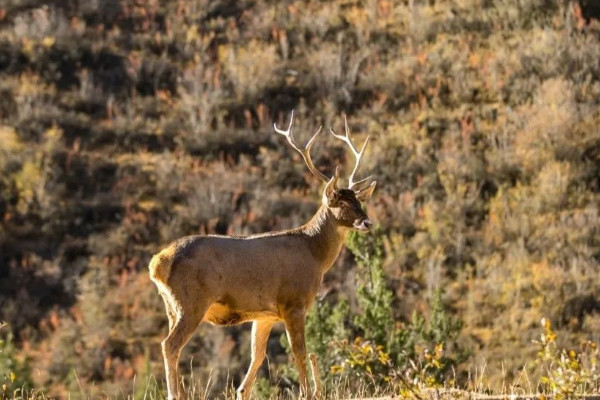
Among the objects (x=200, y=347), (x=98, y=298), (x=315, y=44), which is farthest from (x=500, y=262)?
(x=315, y=44)

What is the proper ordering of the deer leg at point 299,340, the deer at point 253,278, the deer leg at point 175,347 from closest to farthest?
the deer leg at point 175,347 < the deer at point 253,278 < the deer leg at point 299,340

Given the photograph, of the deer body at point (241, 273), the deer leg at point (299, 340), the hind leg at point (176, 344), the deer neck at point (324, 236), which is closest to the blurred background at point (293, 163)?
the deer neck at point (324, 236)

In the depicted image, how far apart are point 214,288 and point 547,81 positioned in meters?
20.7

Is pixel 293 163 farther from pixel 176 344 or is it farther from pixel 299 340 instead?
pixel 176 344

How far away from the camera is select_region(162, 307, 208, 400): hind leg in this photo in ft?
25.8

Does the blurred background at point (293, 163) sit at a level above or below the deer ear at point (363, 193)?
below

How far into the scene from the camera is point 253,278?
8352 millimetres

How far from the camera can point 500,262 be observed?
23.1 metres

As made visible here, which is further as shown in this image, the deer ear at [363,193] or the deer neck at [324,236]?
the deer ear at [363,193]

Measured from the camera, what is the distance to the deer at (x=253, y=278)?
798 centimetres

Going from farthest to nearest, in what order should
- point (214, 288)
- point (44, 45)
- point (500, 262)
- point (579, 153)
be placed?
point (44, 45)
point (579, 153)
point (500, 262)
point (214, 288)

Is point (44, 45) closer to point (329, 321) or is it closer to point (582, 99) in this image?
point (582, 99)

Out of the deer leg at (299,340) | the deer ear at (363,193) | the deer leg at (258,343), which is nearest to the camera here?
the deer leg at (299,340)

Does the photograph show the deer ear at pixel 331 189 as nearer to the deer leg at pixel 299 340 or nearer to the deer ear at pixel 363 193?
the deer ear at pixel 363 193
